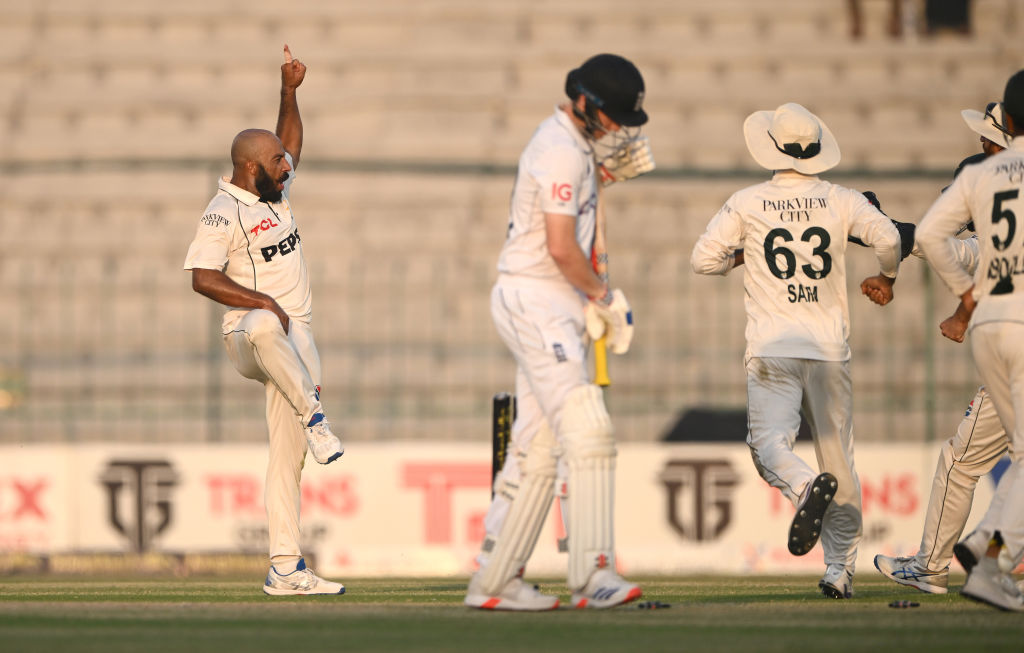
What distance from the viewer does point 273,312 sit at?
6.86 metres

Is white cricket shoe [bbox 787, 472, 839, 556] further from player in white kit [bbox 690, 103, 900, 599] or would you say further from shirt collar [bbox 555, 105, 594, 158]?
shirt collar [bbox 555, 105, 594, 158]

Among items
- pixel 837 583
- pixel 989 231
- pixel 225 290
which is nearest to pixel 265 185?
pixel 225 290

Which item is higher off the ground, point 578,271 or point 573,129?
point 573,129

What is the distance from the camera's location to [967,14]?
54.8 feet

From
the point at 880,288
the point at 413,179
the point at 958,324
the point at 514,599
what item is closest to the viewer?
the point at 514,599

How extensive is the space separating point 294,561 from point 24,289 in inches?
244

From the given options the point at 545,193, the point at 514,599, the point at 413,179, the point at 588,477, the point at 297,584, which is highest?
the point at 413,179

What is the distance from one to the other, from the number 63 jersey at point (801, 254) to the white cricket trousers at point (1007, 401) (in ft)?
2.60

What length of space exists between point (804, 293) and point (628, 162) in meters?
1.21

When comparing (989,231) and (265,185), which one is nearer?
(989,231)

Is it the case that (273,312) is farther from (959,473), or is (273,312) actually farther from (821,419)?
(959,473)

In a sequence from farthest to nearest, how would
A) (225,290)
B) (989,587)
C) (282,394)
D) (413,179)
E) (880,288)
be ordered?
(413,179)
(282,394)
(225,290)
(880,288)
(989,587)

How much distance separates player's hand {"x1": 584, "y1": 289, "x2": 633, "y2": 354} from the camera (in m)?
5.55

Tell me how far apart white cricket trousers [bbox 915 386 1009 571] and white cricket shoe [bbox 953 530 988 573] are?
49.9 inches
